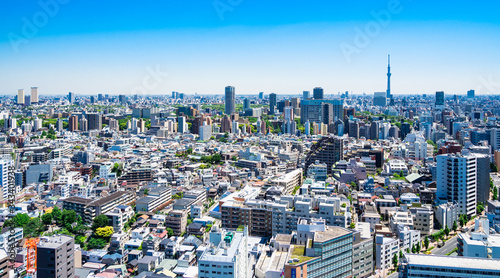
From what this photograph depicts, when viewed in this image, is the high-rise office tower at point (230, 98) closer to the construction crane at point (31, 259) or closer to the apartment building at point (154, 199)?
the apartment building at point (154, 199)

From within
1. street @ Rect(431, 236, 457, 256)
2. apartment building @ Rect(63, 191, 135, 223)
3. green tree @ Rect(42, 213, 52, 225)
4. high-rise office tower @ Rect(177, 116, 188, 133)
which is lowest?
street @ Rect(431, 236, 457, 256)

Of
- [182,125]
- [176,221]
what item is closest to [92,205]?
[176,221]

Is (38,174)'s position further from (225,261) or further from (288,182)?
(225,261)

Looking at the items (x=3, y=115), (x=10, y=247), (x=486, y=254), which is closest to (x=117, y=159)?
(x=10, y=247)

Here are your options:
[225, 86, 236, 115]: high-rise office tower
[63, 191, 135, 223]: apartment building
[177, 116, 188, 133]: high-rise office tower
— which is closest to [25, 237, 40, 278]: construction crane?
[63, 191, 135, 223]: apartment building

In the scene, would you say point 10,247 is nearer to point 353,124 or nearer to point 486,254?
point 486,254

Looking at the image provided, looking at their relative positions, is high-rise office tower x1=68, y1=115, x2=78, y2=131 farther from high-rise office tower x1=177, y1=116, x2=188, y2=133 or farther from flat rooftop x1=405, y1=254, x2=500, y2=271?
flat rooftop x1=405, y1=254, x2=500, y2=271
